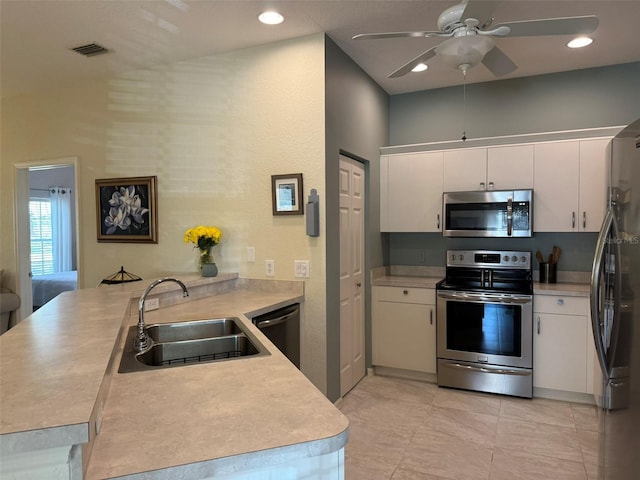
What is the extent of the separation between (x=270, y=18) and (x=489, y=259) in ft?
9.18

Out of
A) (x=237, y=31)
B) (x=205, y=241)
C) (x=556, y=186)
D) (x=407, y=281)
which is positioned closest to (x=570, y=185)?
(x=556, y=186)

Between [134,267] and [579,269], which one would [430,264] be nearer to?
[579,269]

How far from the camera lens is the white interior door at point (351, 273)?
3471 millimetres

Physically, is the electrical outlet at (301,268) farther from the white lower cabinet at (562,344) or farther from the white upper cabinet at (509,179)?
the white lower cabinet at (562,344)

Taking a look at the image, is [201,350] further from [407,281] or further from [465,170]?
[465,170]

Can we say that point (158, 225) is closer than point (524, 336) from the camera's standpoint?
No

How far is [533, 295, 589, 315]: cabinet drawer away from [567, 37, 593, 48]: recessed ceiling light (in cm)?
199

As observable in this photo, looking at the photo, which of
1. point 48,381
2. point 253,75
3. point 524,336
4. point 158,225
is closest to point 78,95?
point 158,225

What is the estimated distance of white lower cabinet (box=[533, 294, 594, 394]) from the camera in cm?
327

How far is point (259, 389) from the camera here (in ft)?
4.22

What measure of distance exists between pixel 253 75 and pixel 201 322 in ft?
6.71

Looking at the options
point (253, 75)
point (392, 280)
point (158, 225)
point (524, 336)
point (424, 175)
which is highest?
point (253, 75)

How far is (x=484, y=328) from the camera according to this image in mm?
3488

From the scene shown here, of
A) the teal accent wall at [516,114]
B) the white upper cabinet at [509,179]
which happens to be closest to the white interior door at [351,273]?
the white upper cabinet at [509,179]
